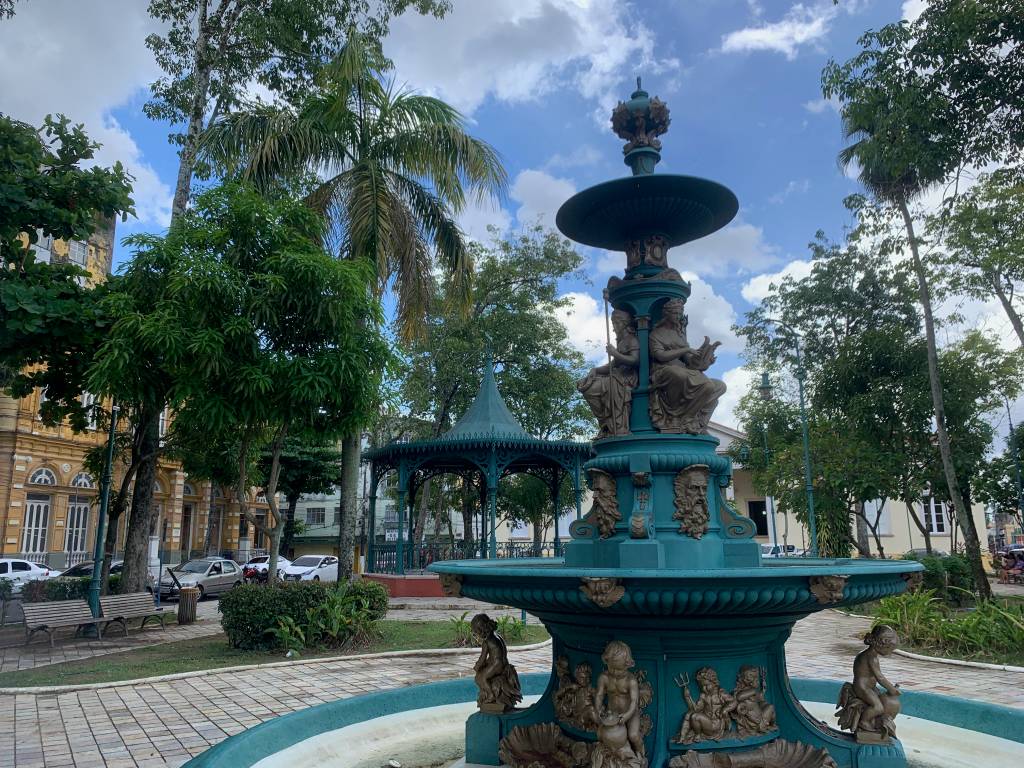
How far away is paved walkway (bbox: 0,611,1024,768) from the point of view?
6.25 meters

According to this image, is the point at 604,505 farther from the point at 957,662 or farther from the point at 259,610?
the point at 957,662

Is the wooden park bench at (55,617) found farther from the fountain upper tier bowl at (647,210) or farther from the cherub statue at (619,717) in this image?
the cherub statue at (619,717)

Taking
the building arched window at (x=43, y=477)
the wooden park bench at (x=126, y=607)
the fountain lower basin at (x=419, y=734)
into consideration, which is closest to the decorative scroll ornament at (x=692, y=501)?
the fountain lower basin at (x=419, y=734)

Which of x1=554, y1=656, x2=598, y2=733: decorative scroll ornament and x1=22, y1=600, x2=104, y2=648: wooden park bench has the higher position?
x1=554, y1=656, x2=598, y2=733: decorative scroll ornament

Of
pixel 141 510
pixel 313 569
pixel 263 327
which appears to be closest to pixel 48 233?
pixel 263 327

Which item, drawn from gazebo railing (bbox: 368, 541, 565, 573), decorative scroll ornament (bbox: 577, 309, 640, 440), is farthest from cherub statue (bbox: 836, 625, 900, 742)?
gazebo railing (bbox: 368, 541, 565, 573)

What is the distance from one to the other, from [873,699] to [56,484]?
35.2m

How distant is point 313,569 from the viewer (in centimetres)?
2867

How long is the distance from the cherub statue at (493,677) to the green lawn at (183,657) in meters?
6.58

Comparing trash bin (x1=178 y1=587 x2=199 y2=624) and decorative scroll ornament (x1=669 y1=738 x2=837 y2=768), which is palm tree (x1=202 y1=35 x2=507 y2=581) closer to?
Answer: trash bin (x1=178 y1=587 x2=199 y2=624)

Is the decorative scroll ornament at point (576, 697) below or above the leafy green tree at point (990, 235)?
below

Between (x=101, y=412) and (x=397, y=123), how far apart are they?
29.0 ft

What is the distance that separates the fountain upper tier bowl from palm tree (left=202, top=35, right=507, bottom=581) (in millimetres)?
9380

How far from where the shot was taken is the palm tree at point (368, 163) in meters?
14.7
